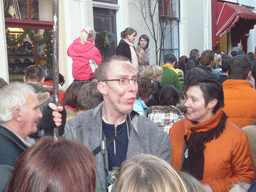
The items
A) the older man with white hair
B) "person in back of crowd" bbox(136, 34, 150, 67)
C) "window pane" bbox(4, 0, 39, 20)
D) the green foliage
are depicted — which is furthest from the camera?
"person in back of crowd" bbox(136, 34, 150, 67)

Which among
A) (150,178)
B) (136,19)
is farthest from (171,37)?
(150,178)

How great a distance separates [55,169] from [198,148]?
61.5 inches

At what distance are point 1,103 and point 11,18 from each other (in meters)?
4.57

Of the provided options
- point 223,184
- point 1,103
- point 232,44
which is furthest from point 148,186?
point 232,44

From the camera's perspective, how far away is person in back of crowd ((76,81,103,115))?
135 inches

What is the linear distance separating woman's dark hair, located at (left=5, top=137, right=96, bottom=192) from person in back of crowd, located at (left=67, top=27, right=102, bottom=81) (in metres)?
4.85

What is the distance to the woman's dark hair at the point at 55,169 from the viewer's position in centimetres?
135

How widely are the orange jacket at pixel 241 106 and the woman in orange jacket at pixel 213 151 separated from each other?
71cm

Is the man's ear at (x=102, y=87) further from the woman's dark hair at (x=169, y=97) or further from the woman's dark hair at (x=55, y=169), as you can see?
the woman's dark hair at (x=169, y=97)

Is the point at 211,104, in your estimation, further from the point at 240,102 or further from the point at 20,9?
the point at 20,9

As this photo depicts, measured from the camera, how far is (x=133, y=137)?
7.52ft

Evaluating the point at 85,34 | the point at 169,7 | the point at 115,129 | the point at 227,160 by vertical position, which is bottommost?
the point at 227,160

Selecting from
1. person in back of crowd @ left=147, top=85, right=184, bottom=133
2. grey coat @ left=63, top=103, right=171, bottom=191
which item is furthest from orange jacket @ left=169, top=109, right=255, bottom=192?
person in back of crowd @ left=147, top=85, right=184, bottom=133

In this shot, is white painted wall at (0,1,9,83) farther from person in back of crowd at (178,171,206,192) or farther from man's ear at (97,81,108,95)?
person in back of crowd at (178,171,206,192)
